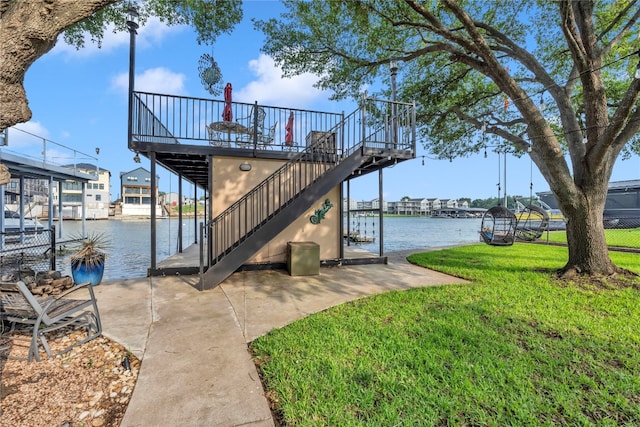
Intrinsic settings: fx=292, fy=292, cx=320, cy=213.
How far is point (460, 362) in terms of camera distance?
2.58 m

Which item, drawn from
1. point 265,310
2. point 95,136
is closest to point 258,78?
point 265,310

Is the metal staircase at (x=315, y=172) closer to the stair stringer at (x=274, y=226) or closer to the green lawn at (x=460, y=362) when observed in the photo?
the stair stringer at (x=274, y=226)

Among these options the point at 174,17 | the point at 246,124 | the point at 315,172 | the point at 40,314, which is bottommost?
the point at 40,314

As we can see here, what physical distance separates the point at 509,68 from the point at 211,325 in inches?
407

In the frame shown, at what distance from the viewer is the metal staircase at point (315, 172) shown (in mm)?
5934

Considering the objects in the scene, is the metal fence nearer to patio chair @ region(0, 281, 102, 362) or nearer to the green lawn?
patio chair @ region(0, 281, 102, 362)

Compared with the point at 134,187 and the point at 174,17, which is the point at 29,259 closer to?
the point at 174,17

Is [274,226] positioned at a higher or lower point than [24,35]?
lower

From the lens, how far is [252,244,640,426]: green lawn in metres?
1.96

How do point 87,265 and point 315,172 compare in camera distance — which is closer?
point 87,265

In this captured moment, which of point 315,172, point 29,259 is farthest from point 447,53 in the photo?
point 29,259

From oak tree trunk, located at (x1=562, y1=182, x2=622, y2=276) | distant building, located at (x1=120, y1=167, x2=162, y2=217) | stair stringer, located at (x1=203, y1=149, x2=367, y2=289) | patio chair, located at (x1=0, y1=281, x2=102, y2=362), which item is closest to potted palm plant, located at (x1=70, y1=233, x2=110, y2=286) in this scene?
patio chair, located at (x1=0, y1=281, x2=102, y2=362)

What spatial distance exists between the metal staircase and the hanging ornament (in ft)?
9.49

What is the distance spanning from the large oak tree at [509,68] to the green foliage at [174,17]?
2.21 meters
